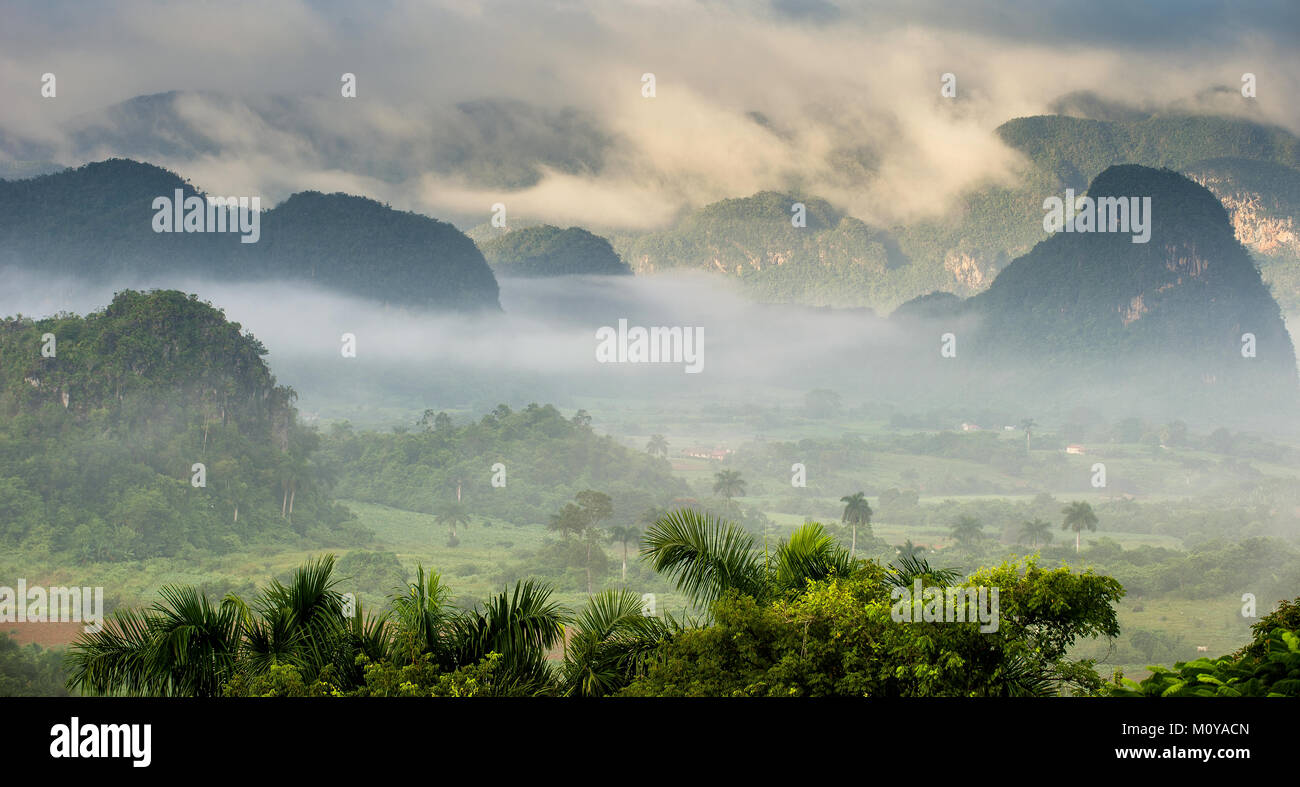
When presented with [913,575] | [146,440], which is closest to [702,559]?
[913,575]

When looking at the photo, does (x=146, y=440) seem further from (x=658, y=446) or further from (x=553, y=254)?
(x=553, y=254)

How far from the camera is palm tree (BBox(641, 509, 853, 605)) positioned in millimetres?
8906

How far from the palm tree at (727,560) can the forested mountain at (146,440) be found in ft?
180

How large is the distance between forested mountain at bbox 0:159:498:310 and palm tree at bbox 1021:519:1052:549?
8103 cm

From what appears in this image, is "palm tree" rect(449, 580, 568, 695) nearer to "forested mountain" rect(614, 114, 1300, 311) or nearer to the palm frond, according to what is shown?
the palm frond

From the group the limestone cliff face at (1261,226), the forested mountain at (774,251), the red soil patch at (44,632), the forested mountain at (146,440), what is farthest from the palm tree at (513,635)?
the limestone cliff face at (1261,226)

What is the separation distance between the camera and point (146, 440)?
6056 cm

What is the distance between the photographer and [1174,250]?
122 m

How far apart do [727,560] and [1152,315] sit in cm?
12891

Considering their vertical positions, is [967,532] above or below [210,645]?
below
